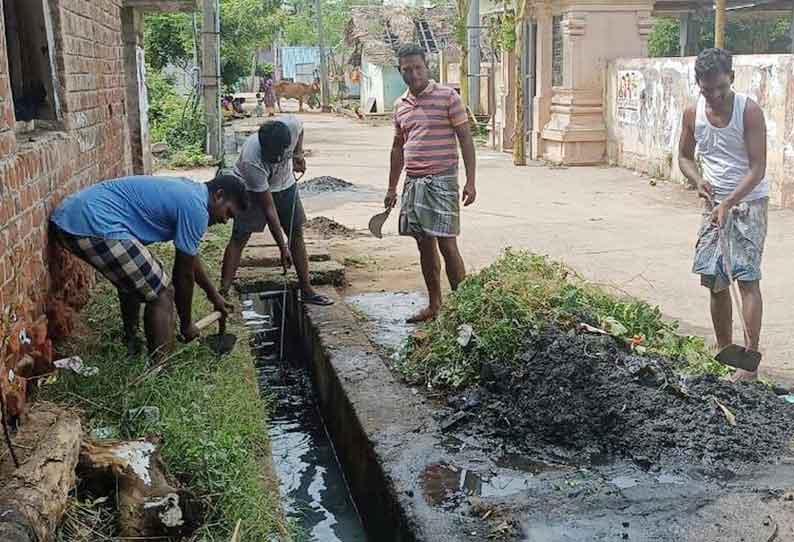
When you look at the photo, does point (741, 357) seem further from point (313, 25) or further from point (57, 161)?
point (313, 25)

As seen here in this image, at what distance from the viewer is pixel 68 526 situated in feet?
9.64

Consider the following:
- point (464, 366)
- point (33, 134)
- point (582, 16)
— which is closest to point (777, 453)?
point (464, 366)

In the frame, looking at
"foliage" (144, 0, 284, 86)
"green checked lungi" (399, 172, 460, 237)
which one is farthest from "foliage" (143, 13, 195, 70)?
"green checked lungi" (399, 172, 460, 237)

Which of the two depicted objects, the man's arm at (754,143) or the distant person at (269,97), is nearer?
the man's arm at (754,143)

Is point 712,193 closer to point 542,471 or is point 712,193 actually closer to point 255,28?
point 542,471

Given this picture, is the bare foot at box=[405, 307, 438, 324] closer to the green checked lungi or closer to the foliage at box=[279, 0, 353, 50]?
the green checked lungi

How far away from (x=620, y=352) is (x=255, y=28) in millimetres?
24940

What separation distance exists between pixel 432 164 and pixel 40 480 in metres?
3.82

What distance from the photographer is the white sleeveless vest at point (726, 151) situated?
4.79 metres

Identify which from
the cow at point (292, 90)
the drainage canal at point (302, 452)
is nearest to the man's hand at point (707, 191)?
the drainage canal at point (302, 452)

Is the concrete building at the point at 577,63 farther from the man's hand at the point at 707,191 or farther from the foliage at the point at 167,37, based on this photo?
the man's hand at the point at 707,191

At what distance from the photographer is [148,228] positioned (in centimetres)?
471

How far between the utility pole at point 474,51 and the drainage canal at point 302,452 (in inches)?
676

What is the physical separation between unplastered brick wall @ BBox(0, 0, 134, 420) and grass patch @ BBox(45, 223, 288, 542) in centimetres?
27
